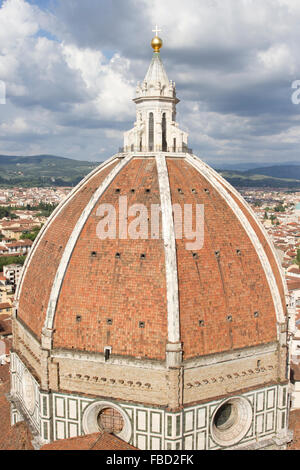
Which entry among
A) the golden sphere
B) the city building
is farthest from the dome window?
the golden sphere

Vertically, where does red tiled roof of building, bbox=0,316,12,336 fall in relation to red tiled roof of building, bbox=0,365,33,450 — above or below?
below

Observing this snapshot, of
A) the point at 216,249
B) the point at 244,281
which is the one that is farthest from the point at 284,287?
the point at 216,249

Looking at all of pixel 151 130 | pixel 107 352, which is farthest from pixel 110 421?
pixel 151 130

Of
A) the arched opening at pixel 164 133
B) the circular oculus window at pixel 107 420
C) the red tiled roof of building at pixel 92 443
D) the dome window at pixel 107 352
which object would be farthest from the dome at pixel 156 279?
the red tiled roof of building at pixel 92 443

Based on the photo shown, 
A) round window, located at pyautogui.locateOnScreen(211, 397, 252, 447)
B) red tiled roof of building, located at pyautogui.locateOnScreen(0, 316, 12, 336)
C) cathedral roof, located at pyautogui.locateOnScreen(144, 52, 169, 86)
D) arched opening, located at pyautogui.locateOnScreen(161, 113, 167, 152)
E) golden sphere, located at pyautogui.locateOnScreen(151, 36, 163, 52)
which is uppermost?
golden sphere, located at pyautogui.locateOnScreen(151, 36, 163, 52)

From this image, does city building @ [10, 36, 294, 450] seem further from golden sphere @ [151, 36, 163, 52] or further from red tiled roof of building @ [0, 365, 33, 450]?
golden sphere @ [151, 36, 163, 52]

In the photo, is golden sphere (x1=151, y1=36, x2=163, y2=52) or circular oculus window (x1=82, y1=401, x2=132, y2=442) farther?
golden sphere (x1=151, y1=36, x2=163, y2=52)
